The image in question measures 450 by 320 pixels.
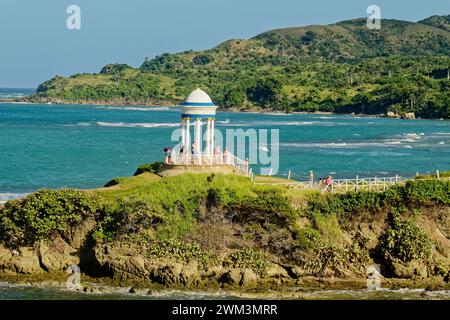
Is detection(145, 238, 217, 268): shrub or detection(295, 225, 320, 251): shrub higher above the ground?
detection(295, 225, 320, 251): shrub

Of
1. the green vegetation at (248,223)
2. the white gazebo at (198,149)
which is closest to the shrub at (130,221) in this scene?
the green vegetation at (248,223)

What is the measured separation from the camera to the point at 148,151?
84.6 meters

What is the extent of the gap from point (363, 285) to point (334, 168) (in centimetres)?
3656

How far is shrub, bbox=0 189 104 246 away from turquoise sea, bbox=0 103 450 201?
47.3ft

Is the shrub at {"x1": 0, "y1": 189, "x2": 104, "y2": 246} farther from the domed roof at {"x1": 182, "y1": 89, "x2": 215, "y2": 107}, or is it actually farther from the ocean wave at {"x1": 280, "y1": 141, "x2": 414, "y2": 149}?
the ocean wave at {"x1": 280, "y1": 141, "x2": 414, "y2": 149}

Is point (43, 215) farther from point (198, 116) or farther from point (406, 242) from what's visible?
point (406, 242)

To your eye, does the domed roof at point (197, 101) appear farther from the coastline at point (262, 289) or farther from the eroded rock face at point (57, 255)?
the coastline at point (262, 289)

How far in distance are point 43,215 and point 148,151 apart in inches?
2026

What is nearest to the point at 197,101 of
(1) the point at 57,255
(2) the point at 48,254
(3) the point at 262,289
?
(1) the point at 57,255

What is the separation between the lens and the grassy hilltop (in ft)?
105

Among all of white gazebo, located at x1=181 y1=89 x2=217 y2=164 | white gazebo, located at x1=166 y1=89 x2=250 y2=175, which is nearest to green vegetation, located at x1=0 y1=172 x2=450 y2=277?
white gazebo, located at x1=166 y1=89 x2=250 y2=175

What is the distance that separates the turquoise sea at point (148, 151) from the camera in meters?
62.7

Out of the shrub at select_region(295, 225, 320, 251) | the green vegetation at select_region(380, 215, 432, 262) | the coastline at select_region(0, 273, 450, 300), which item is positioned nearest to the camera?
the coastline at select_region(0, 273, 450, 300)
